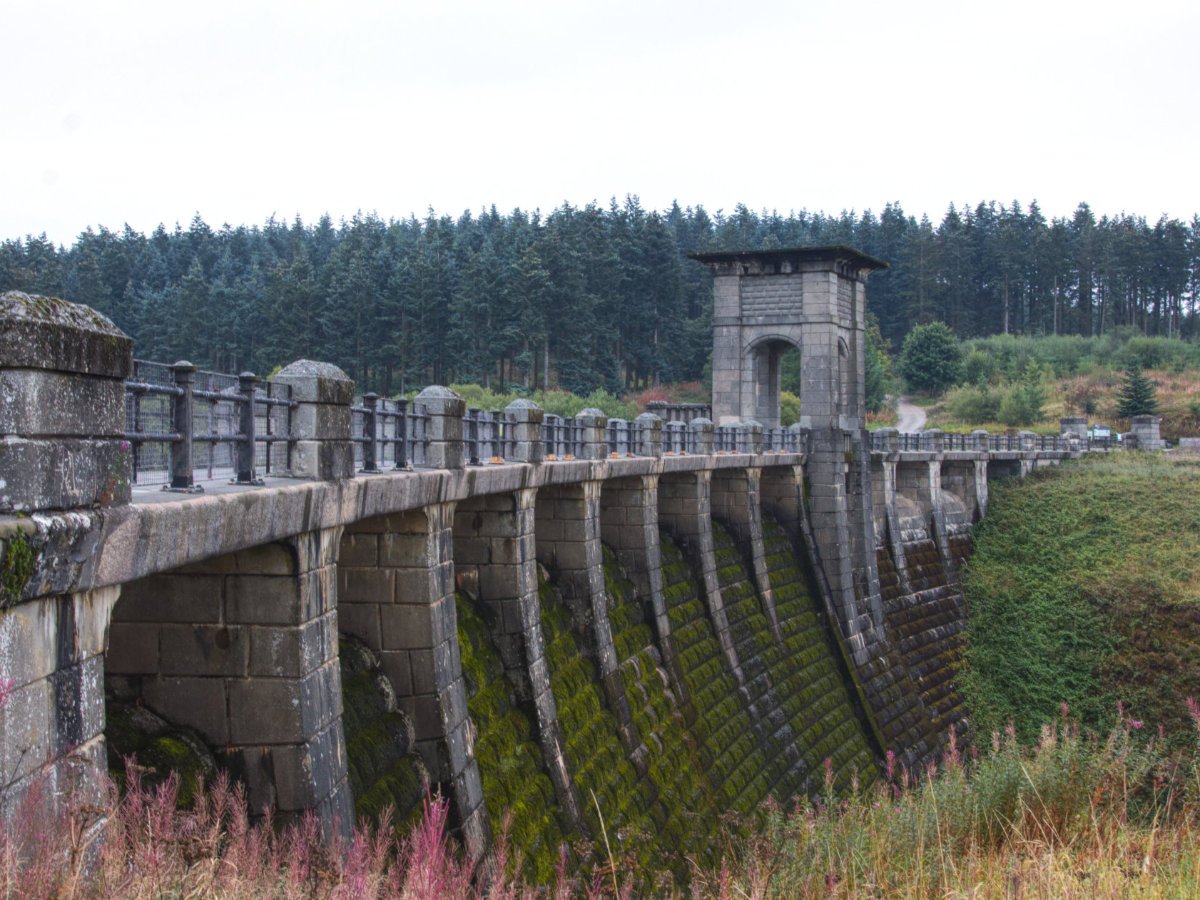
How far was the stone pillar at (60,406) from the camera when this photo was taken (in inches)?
221

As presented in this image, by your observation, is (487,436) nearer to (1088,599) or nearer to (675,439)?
(675,439)

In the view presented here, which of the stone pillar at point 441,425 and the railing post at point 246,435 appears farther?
the stone pillar at point 441,425

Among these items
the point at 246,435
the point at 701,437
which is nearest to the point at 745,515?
the point at 701,437

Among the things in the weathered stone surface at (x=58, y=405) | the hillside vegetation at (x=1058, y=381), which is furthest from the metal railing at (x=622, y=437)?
the hillside vegetation at (x=1058, y=381)

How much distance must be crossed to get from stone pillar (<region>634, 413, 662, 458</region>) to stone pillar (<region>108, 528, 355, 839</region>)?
13752mm

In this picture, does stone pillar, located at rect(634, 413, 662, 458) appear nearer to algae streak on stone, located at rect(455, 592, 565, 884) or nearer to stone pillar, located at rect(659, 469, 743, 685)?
stone pillar, located at rect(659, 469, 743, 685)

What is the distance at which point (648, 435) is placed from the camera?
22.7 metres

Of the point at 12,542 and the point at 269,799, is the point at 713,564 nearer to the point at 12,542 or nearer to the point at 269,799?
the point at 269,799

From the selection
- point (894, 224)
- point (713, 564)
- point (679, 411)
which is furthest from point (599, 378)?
point (894, 224)

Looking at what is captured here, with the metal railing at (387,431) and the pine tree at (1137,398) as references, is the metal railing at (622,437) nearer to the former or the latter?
the metal railing at (387,431)

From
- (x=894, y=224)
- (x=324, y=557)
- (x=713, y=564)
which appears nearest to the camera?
(x=324, y=557)

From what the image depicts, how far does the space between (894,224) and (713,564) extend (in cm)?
10320

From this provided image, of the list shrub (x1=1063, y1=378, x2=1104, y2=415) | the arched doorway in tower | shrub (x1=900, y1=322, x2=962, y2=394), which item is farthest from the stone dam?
shrub (x1=900, y1=322, x2=962, y2=394)

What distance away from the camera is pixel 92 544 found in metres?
6.08
